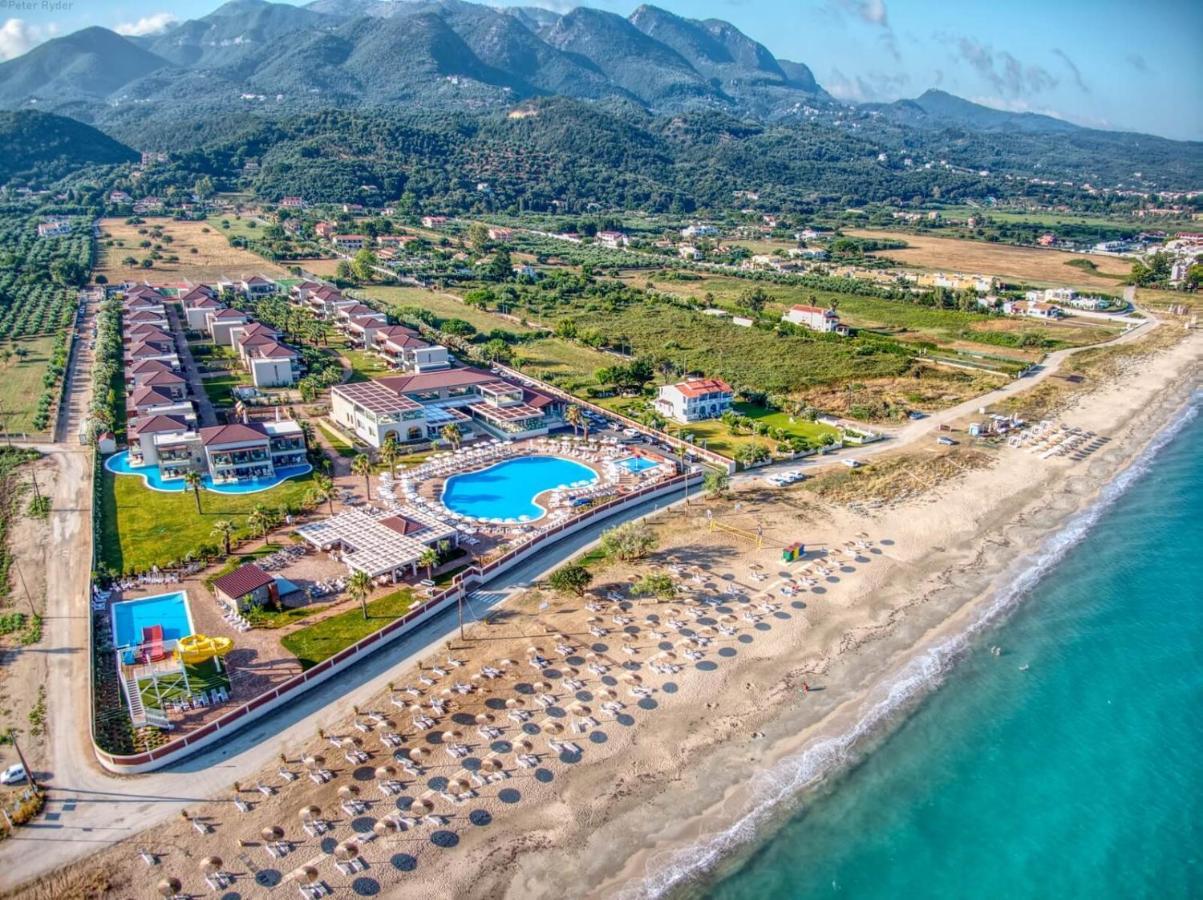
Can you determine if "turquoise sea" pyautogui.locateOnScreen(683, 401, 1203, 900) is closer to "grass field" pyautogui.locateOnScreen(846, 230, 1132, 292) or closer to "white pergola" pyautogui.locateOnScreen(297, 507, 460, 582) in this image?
"white pergola" pyautogui.locateOnScreen(297, 507, 460, 582)

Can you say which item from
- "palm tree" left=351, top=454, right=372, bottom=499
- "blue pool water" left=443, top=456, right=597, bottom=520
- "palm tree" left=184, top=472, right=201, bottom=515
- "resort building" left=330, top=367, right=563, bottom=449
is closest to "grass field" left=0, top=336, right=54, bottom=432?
"palm tree" left=184, top=472, right=201, bottom=515

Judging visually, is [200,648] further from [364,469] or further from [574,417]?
[574,417]

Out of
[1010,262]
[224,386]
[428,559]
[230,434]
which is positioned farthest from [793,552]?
[1010,262]

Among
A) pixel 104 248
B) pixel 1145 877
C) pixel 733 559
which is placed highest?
pixel 104 248

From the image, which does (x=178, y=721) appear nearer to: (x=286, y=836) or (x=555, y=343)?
(x=286, y=836)

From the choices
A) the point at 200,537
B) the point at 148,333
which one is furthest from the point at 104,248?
the point at 200,537
